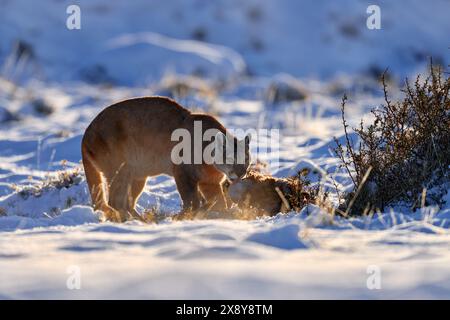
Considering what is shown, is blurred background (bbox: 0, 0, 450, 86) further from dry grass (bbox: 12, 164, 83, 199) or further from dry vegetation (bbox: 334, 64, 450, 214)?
dry vegetation (bbox: 334, 64, 450, 214)

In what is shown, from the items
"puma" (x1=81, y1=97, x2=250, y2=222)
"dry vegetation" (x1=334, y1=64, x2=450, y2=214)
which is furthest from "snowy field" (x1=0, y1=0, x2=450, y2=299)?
"puma" (x1=81, y1=97, x2=250, y2=222)

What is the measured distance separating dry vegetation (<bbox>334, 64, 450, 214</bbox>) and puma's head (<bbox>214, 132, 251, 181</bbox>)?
1082mm

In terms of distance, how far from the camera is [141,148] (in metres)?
7.67

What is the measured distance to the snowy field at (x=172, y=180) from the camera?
387cm

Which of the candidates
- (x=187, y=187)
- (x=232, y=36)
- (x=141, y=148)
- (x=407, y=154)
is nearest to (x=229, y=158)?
(x=187, y=187)

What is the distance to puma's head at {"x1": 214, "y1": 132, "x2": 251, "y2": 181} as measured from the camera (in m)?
7.52

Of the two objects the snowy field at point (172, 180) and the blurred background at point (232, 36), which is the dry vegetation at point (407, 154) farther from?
the blurred background at point (232, 36)

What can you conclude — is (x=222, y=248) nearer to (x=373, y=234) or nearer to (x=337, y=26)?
(x=373, y=234)

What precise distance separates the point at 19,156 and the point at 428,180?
739cm

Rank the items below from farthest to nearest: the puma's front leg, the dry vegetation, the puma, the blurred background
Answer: the blurred background
the puma
the puma's front leg
the dry vegetation

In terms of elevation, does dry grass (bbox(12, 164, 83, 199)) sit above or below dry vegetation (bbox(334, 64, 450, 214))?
below

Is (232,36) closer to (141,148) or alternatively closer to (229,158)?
(141,148)

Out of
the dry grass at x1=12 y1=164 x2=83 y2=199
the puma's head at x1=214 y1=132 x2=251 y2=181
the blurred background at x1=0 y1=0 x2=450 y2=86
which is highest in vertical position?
the blurred background at x1=0 y1=0 x2=450 y2=86
